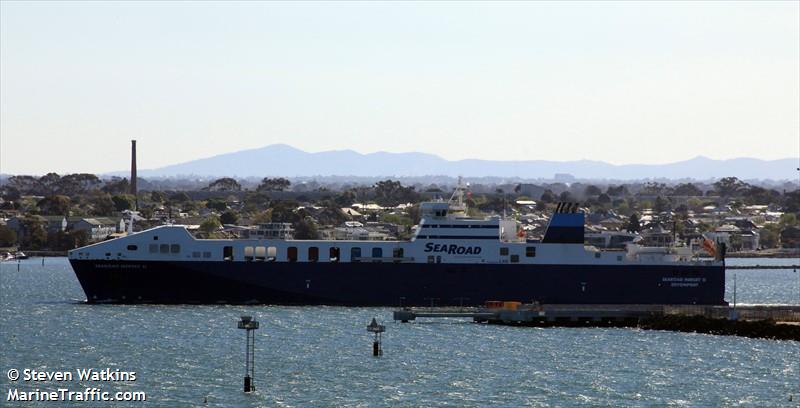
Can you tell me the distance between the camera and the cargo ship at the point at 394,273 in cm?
9100

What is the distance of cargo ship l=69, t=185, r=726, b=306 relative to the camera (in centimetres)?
9100

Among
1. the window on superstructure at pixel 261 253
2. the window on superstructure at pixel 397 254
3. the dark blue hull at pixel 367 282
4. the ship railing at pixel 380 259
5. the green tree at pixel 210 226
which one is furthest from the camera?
the green tree at pixel 210 226

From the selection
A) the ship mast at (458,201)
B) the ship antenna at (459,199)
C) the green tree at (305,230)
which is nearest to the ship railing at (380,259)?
the ship mast at (458,201)

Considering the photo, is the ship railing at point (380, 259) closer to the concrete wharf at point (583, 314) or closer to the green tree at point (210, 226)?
the concrete wharf at point (583, 314)

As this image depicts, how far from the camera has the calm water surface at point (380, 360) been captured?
59344 millimetres

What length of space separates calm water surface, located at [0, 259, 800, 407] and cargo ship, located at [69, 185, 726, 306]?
4.66ft

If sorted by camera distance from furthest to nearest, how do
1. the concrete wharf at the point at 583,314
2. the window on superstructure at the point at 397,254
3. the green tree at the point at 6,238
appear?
the green tree at the point at 6,238 → the window on superstructure at the point at 397,254 → the concrete wharf at the point at 583,314

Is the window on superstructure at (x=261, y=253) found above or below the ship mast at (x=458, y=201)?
below

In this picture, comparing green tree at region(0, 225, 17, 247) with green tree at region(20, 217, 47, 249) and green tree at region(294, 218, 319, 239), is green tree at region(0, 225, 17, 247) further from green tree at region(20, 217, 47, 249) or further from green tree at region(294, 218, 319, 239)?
green tree at region(294, 218, 319, 239)

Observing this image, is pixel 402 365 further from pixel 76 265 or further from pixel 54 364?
pixel 76 265

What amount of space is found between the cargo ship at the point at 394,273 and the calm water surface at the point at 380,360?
1.42 metres

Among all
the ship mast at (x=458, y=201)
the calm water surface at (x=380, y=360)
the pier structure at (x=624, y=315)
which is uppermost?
the ship mast at (x=458, y=201)

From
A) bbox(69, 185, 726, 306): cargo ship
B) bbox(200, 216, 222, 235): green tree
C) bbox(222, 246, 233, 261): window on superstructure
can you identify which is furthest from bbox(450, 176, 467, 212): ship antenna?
bbox(200, 216, 222, 235): green tree

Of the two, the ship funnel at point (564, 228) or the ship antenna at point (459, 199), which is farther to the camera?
the ship antenna at point (459, 199)
